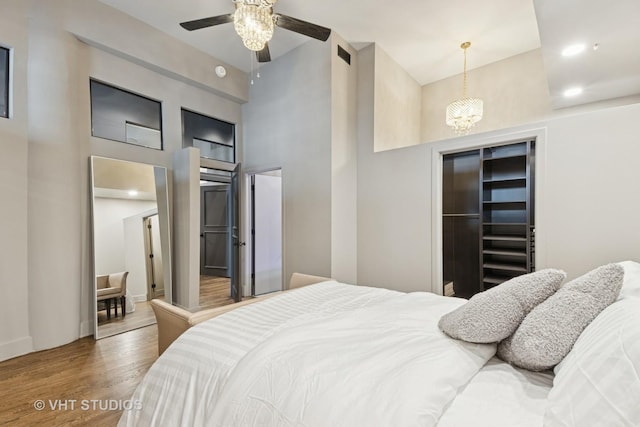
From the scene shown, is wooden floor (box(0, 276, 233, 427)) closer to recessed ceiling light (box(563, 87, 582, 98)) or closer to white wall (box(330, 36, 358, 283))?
white wall (box(330, 36, 358, 283))

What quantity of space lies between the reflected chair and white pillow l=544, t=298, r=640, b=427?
3965 millimetres

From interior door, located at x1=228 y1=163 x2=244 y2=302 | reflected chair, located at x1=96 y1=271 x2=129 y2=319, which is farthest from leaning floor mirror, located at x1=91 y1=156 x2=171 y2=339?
interior door, located at x1=228 y1=163 x2=244 y2=302

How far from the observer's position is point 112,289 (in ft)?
10.9

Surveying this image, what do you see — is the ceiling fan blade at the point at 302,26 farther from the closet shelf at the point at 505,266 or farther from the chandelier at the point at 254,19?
the closet shelf at the point at 505,266

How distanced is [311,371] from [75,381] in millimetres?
2422

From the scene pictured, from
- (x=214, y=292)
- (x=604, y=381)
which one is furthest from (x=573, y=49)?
(x=214, y=292)

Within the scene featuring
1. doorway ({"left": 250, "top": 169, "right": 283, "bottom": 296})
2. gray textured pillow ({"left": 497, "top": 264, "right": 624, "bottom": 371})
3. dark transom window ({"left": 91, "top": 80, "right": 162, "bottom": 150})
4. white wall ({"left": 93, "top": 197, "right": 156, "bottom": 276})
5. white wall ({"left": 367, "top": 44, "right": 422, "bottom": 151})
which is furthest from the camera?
doorway ({"left": 250, "top": 169, "right": 283, "bottom": 296})

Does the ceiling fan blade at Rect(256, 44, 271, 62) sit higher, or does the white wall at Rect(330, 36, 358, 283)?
the ceiling fan blade at Rect(256, 44, 271, 62)

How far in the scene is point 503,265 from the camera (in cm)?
371

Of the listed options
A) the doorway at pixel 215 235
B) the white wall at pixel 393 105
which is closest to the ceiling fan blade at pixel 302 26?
the white wall at pixel 393 105

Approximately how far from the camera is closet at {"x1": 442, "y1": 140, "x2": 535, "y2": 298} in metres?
3.62

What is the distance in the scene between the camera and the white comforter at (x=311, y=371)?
860 mm

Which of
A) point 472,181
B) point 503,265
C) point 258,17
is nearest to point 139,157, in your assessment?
point 258,17

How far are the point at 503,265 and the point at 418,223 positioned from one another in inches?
50.8
